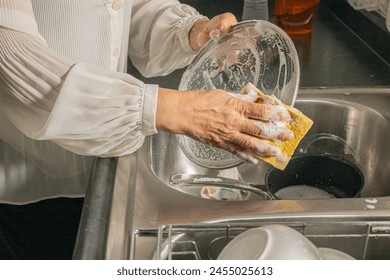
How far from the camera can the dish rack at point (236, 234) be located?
771mm

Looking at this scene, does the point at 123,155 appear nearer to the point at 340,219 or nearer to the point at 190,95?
the point at 190,95

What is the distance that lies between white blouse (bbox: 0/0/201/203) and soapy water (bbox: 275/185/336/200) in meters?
0.30

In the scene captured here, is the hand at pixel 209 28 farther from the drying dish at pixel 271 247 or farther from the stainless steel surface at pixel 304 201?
the drying dish at pixel 271 247

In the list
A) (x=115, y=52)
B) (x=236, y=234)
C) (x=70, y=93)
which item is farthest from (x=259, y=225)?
(x=115, y=52)

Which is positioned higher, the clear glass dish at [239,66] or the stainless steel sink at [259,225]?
the clear glass dish at [239,66]

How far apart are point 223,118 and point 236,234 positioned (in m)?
0.16

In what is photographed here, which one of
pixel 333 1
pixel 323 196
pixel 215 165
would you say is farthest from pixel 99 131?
pixel 333 1

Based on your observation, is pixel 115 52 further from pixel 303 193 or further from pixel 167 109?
pixel 303 193

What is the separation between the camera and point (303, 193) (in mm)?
1106

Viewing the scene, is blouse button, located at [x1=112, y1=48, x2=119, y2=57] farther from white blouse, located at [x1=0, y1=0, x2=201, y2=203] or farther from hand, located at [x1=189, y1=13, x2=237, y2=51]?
hand, located at [x1=189, y1=13, x2=237, y2=51]

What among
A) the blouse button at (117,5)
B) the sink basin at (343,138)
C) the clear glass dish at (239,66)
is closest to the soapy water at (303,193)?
the sink basin at (343,138)

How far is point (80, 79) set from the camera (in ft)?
2.66

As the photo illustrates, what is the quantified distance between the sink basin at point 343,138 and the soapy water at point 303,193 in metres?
0.05

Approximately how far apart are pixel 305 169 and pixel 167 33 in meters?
0.35
